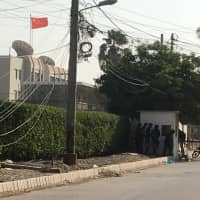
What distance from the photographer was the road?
14969 mm

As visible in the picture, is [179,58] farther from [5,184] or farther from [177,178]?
[5,184]

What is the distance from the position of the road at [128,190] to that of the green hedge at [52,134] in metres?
3.98

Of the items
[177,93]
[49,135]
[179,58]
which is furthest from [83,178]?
[179,58]

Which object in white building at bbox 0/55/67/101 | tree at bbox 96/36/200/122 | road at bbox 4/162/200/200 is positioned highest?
white building at bbox 0/55/67/101

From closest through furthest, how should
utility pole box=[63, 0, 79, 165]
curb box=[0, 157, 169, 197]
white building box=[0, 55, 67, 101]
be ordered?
curb box=[0, 157, 169, 197]
utility pole box=[63, 0, 79, 165]
white building box=[0, 55, 67, 101]

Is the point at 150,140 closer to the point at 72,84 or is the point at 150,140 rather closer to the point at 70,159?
the point at 70,159

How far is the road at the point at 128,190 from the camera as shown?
15.0 meters

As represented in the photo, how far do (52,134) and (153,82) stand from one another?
52.6ft

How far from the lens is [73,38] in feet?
75.7

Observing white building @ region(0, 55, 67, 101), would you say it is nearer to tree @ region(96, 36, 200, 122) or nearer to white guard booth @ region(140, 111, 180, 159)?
tree @ region(96, 36, 200, 122)

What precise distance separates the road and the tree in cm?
1858

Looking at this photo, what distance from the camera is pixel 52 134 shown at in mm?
25484

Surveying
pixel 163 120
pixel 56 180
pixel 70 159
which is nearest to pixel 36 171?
pixel 56 180


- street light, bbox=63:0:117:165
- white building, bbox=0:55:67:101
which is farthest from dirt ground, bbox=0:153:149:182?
white building, bbox=0:55:67:101
